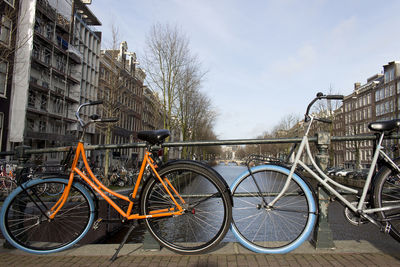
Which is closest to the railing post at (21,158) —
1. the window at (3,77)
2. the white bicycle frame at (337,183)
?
the white bicycle frame at (337,183)

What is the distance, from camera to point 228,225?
2.73 m

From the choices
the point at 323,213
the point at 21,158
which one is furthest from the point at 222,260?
the point at 21,158

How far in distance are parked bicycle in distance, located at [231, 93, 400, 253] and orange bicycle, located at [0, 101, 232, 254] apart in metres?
0.28

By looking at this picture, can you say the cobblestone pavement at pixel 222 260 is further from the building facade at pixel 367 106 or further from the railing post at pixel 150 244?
the building facade at pixel 367 106

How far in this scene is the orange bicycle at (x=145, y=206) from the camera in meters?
2.81

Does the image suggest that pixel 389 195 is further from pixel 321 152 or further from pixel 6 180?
pixel 6 180

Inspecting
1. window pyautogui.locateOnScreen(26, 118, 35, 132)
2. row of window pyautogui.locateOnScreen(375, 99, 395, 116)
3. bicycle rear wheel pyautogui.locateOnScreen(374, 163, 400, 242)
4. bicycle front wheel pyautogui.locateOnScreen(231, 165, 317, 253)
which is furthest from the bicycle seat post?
row of window pyautogui.locateOnScreen(375, 99, 395, 116)

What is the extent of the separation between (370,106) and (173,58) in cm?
4517

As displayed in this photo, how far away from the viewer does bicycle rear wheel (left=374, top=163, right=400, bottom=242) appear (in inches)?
108

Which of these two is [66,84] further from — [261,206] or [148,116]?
[261,206]

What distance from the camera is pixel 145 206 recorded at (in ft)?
9.48

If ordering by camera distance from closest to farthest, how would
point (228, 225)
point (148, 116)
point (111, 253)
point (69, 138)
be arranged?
1. point (228, 225)
2. point (111, 253)
3. point (69, 138)
4. point (148, 116)

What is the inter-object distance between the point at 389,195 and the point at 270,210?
1.10 m

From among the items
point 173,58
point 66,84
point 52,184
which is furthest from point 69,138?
point 52,184
